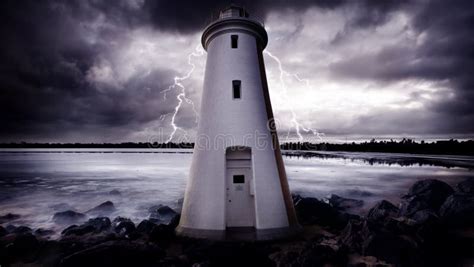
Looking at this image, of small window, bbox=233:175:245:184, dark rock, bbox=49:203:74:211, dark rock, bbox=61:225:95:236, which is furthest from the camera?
dark rock, bbox=49:203:74:211

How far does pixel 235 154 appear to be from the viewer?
29.5 feet

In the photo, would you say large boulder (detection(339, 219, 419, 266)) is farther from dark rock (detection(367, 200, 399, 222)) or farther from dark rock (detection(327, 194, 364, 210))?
dark rock (detection(327, 194, 364, 210))

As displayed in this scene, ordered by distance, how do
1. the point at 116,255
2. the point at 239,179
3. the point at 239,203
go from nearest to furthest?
the point at 116,255, the point at 239,203, the point at 239,179

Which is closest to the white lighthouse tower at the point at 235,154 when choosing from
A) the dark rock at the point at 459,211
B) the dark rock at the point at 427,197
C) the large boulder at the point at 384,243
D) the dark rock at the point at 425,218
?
the large boulder at the point at 384,243

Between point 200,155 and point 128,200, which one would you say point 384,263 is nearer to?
point 200,155

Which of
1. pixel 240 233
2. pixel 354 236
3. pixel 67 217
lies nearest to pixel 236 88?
pixel 240 233

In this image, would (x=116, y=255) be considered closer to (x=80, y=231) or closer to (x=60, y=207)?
(x=80, y=231)

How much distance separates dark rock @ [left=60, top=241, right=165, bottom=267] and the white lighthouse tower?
1204 mm

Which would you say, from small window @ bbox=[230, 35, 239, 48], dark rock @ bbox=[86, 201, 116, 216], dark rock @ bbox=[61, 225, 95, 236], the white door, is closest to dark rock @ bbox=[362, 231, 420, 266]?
the white door

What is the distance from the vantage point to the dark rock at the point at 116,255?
7047 mm

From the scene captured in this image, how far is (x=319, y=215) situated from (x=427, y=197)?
751 centimetres

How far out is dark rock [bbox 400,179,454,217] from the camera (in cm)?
1404

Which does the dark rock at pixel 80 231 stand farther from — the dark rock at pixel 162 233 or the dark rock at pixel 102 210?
the dark rock at pixel 102 210

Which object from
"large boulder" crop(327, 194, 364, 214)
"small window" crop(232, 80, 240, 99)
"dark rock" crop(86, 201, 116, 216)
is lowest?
"dark rock" crop(86, 201, 116, 216)
